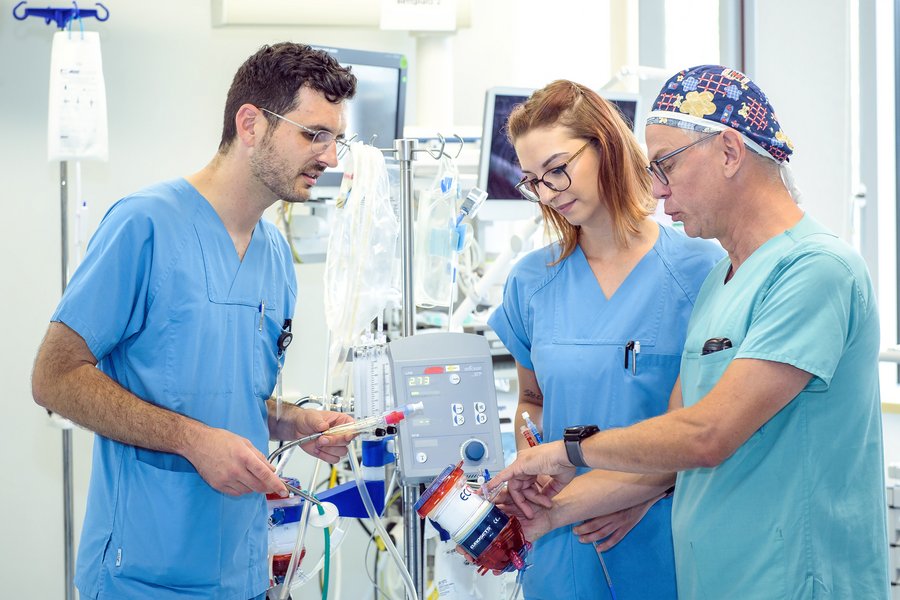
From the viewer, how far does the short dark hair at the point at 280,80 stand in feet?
5.60

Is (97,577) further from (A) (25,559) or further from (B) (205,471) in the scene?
(A) (25,559)

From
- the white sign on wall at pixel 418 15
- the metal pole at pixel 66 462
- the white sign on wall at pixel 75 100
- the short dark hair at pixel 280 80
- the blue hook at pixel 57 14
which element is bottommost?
the metal pole at pixel 66 462

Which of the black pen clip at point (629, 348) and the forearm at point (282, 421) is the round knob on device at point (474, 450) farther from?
the forearm at point (282, 421)

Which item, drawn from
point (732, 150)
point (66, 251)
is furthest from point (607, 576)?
point (66, 251)

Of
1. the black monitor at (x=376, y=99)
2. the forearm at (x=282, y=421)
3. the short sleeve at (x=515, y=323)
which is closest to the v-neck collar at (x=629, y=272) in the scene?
the short sleeve at (x=515, y=323)

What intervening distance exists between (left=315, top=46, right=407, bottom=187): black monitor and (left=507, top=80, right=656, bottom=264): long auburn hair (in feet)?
4.09

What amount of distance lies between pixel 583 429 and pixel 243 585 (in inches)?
26.5

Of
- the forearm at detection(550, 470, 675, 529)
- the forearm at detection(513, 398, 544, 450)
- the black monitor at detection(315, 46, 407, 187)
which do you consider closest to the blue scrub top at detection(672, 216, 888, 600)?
the forearm at detection(550, 470, 675, 529)

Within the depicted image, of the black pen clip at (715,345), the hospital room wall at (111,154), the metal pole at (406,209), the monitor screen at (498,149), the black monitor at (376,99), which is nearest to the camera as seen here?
the black pen clip at (715,345)

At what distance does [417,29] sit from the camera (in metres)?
3.13

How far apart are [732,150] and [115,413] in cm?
101

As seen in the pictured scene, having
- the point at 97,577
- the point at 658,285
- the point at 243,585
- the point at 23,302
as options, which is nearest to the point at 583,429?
the point at 658,285

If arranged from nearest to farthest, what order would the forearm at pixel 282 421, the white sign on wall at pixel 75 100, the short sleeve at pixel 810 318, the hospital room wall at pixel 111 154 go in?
1. the short sleeve at pixel 810 318
2. the forearm at pixel 282 421
3. the white sign on wall at pixel 75 100
4. the hospital room wall at pixel 111 154

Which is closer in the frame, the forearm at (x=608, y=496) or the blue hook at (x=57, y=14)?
the forearm at (x=608, y=496)
